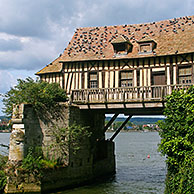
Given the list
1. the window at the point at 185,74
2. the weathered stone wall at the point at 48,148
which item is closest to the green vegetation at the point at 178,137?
the window at the point at 185,74

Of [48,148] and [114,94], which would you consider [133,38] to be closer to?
[114,94]

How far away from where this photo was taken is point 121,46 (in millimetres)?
16297

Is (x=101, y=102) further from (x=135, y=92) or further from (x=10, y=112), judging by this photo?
(x=10, y=112)

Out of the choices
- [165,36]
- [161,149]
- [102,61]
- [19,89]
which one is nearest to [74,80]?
[102,61]

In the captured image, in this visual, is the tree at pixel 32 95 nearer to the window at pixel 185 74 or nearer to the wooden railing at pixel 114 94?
the wooden railing at pixel 114 94

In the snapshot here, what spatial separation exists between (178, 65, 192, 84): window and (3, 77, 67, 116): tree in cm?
634

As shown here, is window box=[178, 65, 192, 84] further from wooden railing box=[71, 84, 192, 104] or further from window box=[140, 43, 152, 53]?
window box=[140, 43, 152, 53]

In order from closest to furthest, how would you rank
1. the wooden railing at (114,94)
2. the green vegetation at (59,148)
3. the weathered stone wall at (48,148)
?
the weathered stone wall at (48,148) → the green vegetation at (59,148) → the wooden railing at (114,94)

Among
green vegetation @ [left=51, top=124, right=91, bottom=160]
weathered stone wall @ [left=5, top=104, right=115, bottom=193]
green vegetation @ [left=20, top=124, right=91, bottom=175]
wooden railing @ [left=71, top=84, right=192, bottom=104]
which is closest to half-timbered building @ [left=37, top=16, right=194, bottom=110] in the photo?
wooden railing @ [left=71, top=84, right=192, bottom=104]

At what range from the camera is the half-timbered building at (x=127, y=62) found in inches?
581

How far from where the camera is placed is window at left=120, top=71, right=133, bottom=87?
1586 cm

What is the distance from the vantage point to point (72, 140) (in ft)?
44.3

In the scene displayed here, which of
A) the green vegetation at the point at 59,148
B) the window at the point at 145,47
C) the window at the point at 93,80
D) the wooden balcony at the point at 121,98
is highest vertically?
the window at the point at 145,47

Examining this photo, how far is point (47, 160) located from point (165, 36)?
9.69 metres
